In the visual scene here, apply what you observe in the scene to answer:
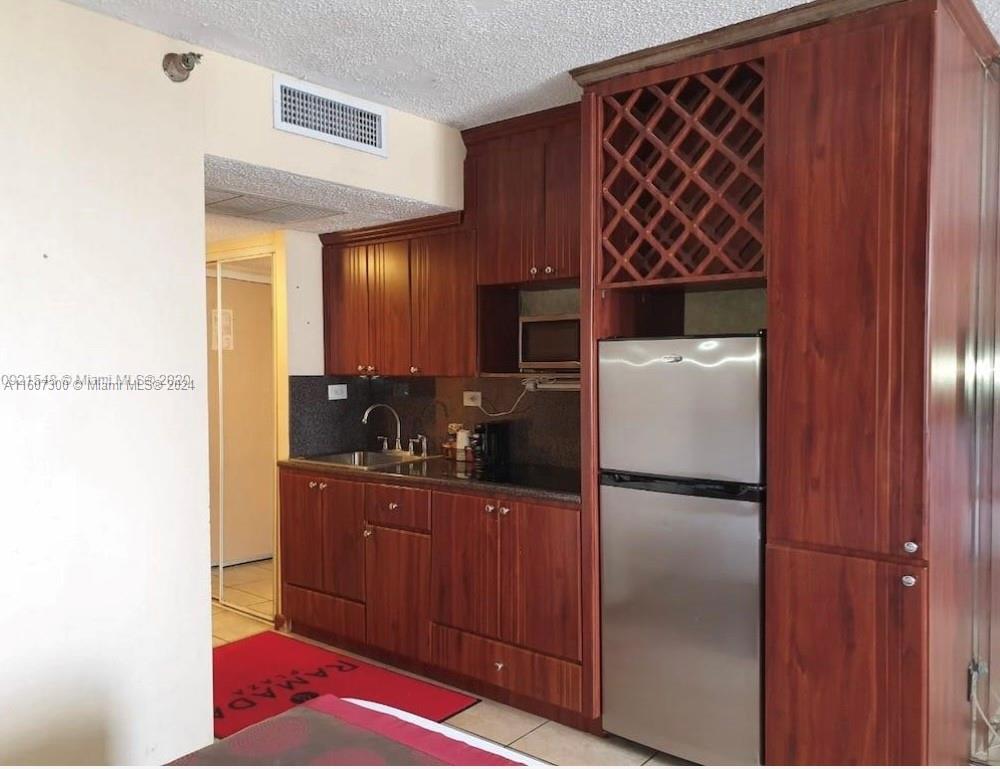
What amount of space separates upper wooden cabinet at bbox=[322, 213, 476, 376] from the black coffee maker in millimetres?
364

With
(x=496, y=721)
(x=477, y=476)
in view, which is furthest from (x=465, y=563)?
(x=496, y=721)

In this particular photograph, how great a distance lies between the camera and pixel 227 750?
4.92 feet

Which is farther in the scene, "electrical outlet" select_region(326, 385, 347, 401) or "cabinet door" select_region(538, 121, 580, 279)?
"electrical outlet" select_region(326, 385, 347, 401)

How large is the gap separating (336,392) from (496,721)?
2109 millimetres

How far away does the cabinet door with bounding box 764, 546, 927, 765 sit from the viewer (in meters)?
2.17

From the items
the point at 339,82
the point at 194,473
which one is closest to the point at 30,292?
the point at 194,473

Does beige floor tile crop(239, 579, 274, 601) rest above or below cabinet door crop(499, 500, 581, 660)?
below

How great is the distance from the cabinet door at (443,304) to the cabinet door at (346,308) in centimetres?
39

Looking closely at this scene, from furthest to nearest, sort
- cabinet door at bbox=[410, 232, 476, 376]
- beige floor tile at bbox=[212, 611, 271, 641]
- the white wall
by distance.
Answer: beige floor tile at bbox=[212, 611, 271, 641] < cabinet door at bbox=[410, 232, 476, 376] < the white wall

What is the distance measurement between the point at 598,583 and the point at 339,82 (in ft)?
7.13

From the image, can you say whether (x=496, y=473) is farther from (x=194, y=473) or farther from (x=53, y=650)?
(x=53, y=650)

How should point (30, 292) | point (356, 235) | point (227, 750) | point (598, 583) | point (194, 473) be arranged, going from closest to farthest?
1. point (227, 750)
2. point (30, 292)
3. point (194, 473)
4. point (598, 583)
5. point (356, 235)

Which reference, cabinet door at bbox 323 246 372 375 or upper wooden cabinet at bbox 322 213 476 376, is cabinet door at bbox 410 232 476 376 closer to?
upper wooden cabinet at bbox 322 213 476 376

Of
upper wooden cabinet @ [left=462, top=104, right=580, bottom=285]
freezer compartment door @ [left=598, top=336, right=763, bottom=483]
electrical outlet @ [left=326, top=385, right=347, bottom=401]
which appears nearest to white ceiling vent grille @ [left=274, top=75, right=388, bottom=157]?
upper wooden cabinet @ [left=462, top=104, right=580, bottom=285]
